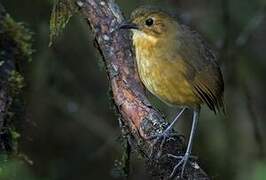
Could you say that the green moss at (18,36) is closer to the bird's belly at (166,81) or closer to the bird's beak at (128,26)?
the bird's beak at (128,26)

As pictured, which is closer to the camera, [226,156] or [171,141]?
[171,141]

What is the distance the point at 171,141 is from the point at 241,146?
10.5ft

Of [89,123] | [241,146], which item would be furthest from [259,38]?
[89,123]

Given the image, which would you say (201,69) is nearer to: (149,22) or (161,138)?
(149,22)

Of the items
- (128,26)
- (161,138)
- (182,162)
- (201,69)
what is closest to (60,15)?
(128,26)

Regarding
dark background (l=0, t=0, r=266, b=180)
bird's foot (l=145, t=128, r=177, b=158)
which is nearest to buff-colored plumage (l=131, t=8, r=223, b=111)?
bird's foot (l=145, t=128, r=177, b=158)

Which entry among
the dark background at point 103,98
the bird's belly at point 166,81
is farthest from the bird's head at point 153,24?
the dark background at point 103,98

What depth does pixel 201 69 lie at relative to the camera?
14.9 ft

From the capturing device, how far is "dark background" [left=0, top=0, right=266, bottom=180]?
6512mm

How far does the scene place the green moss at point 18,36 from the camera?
4.94m

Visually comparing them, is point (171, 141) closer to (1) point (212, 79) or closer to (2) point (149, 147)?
(2) point (149, 147)

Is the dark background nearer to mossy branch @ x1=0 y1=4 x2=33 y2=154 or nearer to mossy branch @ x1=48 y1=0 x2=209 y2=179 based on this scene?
mossy branch @ x1=0 y1=4 x2=33 y2=154

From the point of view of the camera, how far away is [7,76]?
462 centimetres

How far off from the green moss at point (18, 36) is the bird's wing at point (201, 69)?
1088mm
